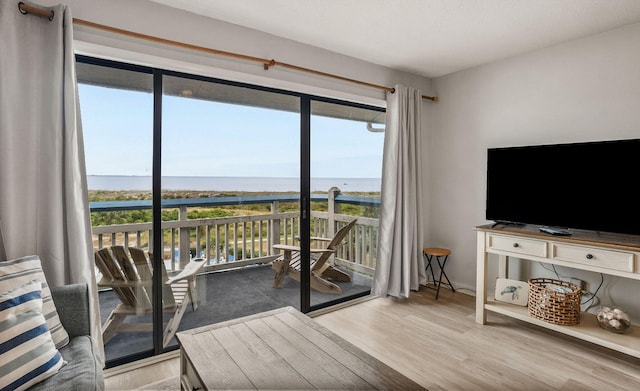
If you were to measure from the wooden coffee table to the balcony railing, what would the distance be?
94 centimetres

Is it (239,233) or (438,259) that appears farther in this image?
(438,259)

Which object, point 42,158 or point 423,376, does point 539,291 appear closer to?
point 423,376

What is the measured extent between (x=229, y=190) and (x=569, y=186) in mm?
2676

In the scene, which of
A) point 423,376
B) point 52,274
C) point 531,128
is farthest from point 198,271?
point 531,128

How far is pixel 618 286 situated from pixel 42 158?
4.12 meters

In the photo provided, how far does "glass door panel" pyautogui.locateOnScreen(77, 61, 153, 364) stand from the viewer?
2.22 metres

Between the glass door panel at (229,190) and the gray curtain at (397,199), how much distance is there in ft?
3.17

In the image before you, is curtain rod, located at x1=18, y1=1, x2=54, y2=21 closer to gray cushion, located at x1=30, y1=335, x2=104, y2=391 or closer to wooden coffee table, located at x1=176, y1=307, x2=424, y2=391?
gray cushion, located at x1=30, y1=335, x2=104, y2=391

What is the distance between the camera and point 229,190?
2.76 meters

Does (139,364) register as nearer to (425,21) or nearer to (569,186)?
(425,21)

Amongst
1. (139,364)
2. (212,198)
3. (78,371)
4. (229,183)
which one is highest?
(229,183)

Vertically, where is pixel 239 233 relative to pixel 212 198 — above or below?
below

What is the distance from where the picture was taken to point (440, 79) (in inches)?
154

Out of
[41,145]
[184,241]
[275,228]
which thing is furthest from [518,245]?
[41,145]
